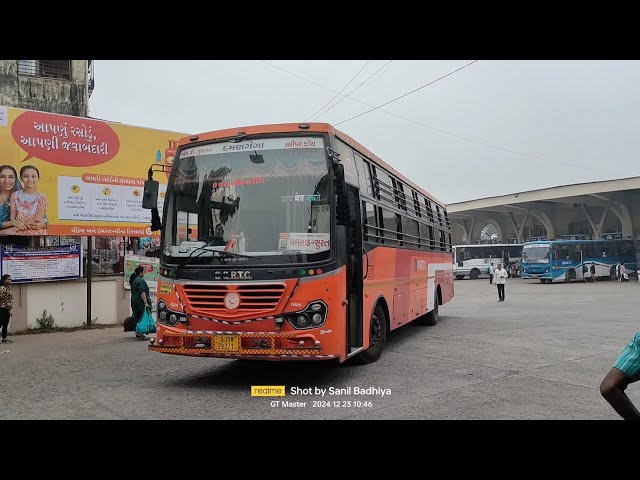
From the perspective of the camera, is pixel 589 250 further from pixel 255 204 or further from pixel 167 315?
pixel 167 315

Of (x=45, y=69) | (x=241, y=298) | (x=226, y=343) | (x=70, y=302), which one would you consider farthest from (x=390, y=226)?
(x=45, y=69)

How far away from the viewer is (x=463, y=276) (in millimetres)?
46188

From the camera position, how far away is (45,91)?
1842 cm

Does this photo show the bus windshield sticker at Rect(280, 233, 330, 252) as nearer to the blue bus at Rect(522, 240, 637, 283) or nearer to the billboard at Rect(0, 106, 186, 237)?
the billboard at Rect(0, 106, 186, 237)

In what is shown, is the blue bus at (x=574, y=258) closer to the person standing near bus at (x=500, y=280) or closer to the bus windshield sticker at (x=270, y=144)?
the person standing near bus at (x=500, y=280)

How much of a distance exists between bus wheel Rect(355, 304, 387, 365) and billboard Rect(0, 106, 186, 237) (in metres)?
7.79

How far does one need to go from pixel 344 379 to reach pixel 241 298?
1758 mm

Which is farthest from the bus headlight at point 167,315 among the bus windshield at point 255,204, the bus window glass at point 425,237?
the bus window glass at point 425,237

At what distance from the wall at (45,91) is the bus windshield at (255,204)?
559 inches

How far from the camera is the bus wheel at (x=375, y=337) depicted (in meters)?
7.62

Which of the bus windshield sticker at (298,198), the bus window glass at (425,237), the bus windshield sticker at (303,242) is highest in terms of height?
the bus windshield sticker at (298,198)

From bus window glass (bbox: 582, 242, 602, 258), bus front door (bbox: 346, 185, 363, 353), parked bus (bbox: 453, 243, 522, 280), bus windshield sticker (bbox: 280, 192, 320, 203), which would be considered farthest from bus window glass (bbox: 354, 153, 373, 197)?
parked bus (bbox: 453, 243, 522, 280)
